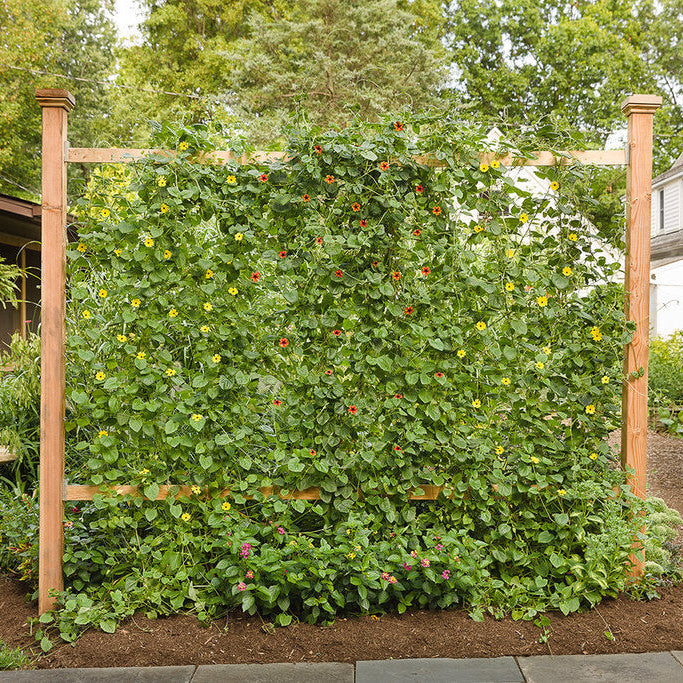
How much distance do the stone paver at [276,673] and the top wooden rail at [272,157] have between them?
2.02m

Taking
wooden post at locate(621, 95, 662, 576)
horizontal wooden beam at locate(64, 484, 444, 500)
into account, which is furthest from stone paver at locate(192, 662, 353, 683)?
wooden post at locate(621, 95, 662, 576)

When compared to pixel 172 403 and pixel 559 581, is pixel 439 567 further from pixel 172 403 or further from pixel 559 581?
pixel 172 403

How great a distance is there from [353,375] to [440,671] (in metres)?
1.19

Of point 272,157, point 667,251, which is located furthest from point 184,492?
point 667,251

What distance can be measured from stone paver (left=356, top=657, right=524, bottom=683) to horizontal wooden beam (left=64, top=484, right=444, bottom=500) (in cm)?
65

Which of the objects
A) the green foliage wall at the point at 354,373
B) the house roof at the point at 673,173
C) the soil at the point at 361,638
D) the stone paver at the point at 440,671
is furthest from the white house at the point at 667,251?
the stone paver at the point at 440,671

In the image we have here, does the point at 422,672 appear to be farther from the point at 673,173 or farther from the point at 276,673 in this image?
the point at 673,173

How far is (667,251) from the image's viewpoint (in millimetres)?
15891

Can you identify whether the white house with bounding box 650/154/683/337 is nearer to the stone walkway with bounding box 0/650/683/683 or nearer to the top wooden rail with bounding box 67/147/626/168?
the top wooden rail with bounding box 67/147/626/168

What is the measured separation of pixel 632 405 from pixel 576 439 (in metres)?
0.30

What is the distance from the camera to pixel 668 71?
2173 cm

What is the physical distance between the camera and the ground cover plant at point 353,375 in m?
2.75

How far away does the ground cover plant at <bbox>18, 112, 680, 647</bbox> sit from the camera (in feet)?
9.01

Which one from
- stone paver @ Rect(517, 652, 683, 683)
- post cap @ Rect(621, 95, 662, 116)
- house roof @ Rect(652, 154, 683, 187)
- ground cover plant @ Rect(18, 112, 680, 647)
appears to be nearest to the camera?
stone paver @ Rect(517, 652, 683, 683)
